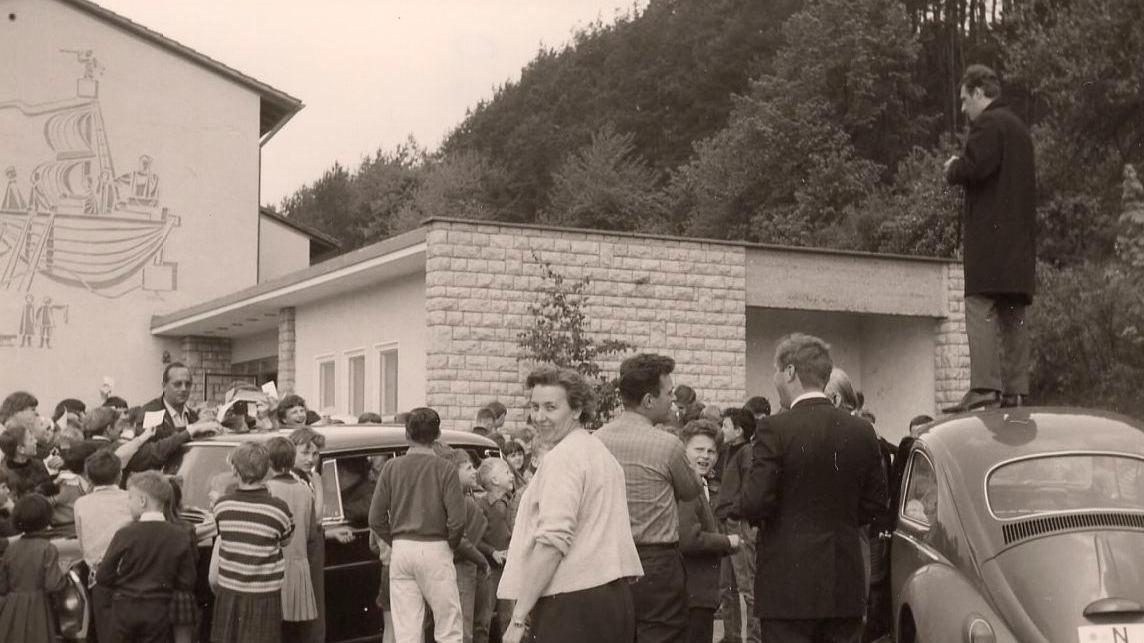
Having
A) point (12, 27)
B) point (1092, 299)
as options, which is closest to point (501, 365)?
point (12, 27)

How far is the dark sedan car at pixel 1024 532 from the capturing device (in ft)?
21.4

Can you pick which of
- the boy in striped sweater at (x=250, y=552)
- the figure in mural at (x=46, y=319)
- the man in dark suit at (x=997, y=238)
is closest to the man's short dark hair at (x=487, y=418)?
the boy in striped sweater at (x=250, y=552)

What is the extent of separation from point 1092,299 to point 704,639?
29.9 meters

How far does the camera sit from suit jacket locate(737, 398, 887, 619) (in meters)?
6.90

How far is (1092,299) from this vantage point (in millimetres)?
36062

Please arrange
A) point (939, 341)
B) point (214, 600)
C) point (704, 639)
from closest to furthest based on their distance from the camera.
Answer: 1. point (704, 639)
2. point (214, 600)
3. point (939, 341)

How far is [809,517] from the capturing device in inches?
275

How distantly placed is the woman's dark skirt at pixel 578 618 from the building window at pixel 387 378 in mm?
15809

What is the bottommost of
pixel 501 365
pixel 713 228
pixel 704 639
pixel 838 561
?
pixel 704 639

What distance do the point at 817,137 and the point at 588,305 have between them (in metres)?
32.2

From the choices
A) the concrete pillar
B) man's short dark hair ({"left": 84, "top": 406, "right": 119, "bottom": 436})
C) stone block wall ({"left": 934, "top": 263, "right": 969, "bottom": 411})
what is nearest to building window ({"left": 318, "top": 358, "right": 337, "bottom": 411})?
the concrete pillar

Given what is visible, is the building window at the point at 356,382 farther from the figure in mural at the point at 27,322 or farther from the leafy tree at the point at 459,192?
the leafy tree at the point at 459,192

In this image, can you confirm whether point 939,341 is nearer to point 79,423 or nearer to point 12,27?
point 79,423

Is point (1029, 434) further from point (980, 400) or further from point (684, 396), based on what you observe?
point (684, 396)
